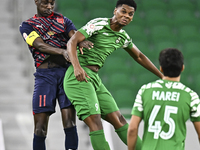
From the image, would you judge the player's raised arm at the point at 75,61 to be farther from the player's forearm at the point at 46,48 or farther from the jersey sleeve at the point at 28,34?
the jersey sleeve at the point at 28,34

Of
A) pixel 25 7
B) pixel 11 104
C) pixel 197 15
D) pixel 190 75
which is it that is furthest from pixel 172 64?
pixel 197 15

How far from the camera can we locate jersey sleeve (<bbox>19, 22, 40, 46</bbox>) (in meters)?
3.30

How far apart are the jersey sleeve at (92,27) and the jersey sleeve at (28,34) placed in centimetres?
45

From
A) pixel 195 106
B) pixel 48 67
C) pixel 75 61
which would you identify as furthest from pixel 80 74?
pixel 195 106

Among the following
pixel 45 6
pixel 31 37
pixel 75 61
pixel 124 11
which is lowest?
pixel 75 61

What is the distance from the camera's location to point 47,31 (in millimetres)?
3396

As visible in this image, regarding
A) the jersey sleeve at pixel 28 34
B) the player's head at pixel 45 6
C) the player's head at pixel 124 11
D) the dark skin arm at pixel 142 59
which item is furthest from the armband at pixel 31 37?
the dark skin arm at pixel 142 59

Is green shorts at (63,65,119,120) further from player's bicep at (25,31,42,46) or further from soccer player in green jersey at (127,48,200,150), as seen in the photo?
soccer player in green jersey at (127,48,200,150)

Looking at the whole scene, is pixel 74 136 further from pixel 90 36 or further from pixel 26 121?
pixel 26 121

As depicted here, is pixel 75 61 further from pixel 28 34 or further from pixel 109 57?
pixel 109 57

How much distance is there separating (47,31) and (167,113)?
59.3 inches

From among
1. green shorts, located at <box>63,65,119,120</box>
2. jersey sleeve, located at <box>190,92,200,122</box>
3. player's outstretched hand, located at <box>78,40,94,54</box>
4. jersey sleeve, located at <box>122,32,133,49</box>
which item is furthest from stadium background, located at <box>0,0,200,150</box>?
jersey sleeve, located at <box>190,92,200,122</box>

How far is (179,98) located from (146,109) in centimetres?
21

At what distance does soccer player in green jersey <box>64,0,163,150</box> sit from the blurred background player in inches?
7.4
